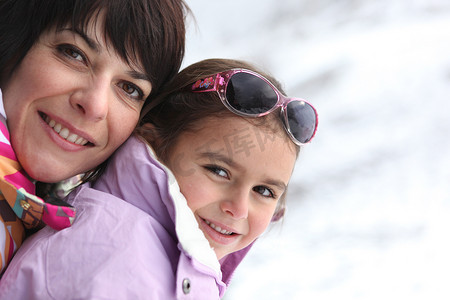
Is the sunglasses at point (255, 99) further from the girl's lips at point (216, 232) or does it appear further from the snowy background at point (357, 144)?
the snowy background at point (357, 144)

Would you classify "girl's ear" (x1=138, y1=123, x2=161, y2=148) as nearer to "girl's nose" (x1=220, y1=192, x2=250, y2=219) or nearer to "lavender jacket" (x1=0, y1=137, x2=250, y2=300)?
"lavender jacket" (x1=0, y1=137, x2=250, y2=300)

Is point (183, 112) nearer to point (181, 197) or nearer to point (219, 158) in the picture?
point (219, 158)

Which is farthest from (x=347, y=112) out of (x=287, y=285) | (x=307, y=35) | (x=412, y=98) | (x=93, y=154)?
(x=93, y=154)

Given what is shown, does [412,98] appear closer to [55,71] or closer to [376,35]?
[376,35]

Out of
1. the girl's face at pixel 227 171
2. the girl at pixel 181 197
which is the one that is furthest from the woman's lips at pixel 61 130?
the girl's face at pixel 227 171

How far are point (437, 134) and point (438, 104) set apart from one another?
22 cm

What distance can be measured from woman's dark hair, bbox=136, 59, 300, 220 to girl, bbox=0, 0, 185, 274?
129 mm

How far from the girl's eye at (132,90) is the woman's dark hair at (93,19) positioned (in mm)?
49

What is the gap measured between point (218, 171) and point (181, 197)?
0.50 feet

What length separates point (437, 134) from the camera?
10.3 ft

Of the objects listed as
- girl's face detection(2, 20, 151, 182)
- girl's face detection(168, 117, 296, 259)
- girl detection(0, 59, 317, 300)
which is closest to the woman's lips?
girl's face detection(2, 20, 151, 182)

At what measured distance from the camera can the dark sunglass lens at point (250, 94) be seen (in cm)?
130

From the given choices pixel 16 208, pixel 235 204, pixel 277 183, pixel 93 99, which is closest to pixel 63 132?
pixel 93 99

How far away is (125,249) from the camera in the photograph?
0.98m
